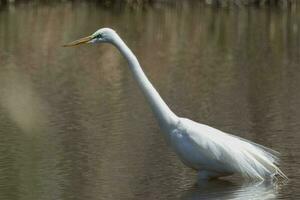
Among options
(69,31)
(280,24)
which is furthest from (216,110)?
(280,24)

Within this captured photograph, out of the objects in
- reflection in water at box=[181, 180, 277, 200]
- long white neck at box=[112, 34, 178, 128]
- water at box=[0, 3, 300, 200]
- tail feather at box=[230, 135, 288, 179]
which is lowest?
water at box=[0, 3, 300, 200]

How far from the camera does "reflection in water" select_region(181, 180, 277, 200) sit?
8.78m

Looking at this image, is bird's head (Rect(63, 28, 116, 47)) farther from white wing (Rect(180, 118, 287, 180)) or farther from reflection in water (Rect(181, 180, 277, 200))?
reflection in water (Rect(181, 180, 277, 200))

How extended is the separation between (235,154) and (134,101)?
16.7 ft

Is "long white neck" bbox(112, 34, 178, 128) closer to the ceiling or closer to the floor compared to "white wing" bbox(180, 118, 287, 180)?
closer to the ceiling

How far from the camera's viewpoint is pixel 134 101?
554 inches

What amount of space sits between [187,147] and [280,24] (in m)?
17.1

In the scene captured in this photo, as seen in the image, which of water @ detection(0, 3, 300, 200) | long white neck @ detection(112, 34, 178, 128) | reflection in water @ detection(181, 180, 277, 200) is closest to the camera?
reflection in water @ detection(181, 180, 277, 200)

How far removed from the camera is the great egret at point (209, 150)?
358 inches

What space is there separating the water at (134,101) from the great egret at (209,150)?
0.51 ft

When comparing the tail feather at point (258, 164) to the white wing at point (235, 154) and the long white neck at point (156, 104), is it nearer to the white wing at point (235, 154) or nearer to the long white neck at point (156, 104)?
the white wing at point (235, 154)

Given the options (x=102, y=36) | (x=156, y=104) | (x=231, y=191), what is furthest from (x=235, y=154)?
(x=102, y=36)

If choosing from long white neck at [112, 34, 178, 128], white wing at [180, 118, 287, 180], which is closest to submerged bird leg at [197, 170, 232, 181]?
white wing at [180, 118, 287, 180]

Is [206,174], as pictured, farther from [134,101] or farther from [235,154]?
[134,101]
